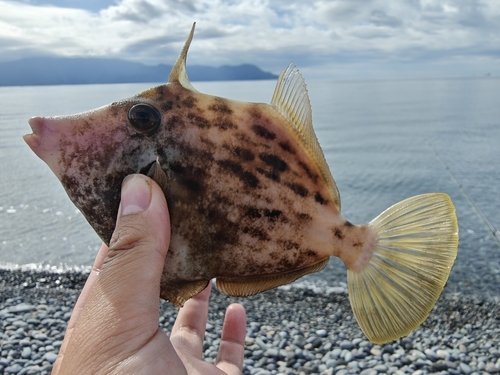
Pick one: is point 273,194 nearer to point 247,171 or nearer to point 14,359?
point 247,171

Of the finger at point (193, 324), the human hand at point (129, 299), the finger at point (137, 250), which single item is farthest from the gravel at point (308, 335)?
the finger at point (137, 250)

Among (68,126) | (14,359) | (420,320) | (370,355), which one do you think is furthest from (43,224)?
(420,320)

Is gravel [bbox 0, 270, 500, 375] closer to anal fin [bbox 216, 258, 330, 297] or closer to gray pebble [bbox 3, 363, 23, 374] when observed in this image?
gray pebble [bbox 3, 363, 23, 374]

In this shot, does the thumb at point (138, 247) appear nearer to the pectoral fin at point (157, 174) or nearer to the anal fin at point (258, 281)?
the pectoral fin at point (157, 174)

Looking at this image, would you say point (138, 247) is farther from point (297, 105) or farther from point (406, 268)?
point (406, 268)

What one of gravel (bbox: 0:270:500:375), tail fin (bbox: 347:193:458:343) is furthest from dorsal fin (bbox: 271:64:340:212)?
gravel (bbox: 0:270:500:375)

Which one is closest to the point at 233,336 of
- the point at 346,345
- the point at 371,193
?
the point at 346,345
